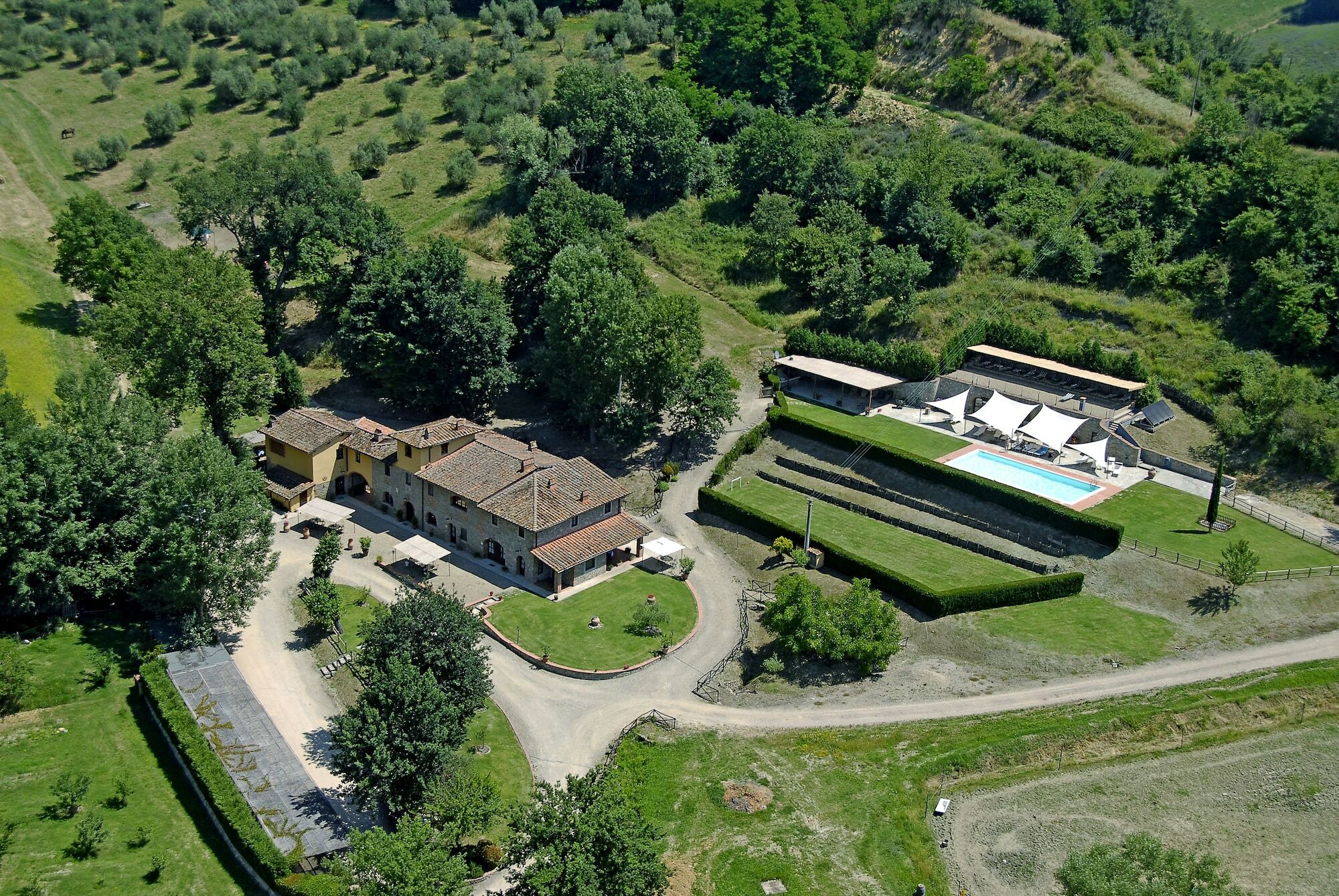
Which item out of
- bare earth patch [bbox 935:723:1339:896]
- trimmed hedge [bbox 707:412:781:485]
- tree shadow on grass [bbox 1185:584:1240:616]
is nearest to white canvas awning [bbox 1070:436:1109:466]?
tree shadow on grass [bbox 1185:584:1240:616]

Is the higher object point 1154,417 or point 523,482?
point 1154,417

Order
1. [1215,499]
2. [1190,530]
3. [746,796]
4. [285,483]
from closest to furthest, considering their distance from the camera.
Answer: [746,796], [1215,499], [1190,530], [285,483]

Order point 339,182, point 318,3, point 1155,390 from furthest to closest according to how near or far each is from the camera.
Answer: point 318,3, point 339,182, point 1155,390

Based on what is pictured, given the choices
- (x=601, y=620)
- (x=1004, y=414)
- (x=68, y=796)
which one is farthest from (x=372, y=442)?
(x=1004, y=414)

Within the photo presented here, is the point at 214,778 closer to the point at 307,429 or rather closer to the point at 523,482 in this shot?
the point at 523,482

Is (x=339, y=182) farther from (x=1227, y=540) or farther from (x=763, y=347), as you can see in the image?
(x=1227, y=540)

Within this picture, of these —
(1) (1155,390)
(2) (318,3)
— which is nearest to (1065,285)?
(1) (1155,390)
